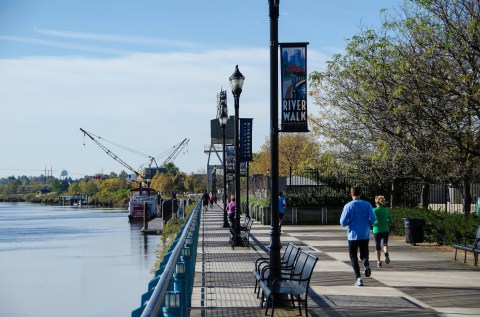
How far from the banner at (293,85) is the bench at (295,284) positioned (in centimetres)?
240

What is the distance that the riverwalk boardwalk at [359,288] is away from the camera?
1210cm

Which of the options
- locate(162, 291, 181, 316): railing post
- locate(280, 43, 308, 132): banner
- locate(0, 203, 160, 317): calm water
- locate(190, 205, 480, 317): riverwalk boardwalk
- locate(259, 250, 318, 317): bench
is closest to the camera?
locate(162, 291, 181, 316): railing post

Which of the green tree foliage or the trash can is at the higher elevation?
the green tree foliage

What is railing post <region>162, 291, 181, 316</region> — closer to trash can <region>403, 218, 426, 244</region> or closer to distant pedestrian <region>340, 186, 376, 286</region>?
distant pedestrian <region>340, 186, 376, 286</region>

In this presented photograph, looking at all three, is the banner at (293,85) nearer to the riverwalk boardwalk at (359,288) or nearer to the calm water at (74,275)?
the riverwalk boardwalk at (359,288)

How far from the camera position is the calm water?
2409 cm

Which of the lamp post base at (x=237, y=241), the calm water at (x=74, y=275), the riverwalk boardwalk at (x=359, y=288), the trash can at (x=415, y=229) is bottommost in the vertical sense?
the calm water at (x=74, y=275)

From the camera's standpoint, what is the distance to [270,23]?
12781 mm

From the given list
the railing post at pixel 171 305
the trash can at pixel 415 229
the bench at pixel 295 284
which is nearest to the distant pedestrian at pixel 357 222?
the bench at pixel 295 284

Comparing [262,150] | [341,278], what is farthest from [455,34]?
[262,150]

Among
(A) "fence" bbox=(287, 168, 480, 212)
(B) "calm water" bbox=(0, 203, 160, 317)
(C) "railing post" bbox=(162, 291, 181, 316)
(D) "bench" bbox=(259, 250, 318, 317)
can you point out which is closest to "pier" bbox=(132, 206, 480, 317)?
(D) "bench" bbox=(259, 250, 318, 317)

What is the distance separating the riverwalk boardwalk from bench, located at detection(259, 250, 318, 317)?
32 cm

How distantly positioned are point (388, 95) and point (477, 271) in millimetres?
6829

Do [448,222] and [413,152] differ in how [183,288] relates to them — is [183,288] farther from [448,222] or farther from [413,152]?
[413,152]
